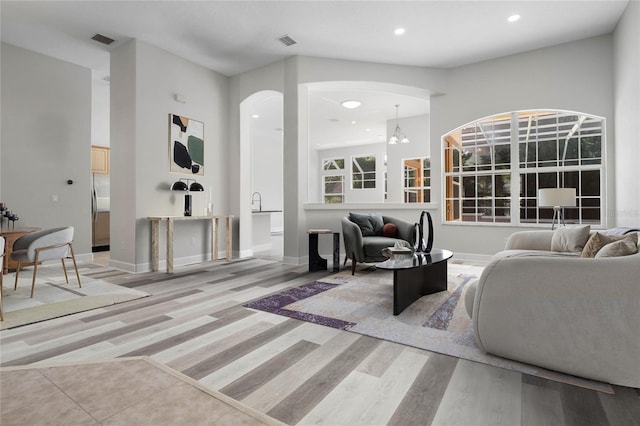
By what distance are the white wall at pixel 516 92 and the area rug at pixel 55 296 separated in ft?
16.3

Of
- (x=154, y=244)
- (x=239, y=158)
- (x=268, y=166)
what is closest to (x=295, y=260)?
(x=154, y=244)

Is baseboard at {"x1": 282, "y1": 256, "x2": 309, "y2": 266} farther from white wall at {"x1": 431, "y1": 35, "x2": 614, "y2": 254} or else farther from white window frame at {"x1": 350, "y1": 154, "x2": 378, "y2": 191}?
white window frame at {"x1": 350, "y1": 154, "x2": 378, "y2": 191}

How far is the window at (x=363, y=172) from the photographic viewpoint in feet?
39.1

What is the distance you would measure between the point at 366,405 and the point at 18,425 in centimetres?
152

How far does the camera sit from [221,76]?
622 centimetres

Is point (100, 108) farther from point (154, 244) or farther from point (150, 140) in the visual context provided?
point (154, 244)

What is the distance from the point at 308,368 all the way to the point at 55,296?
3086mm

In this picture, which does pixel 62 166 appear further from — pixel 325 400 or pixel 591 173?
pixel 591 173

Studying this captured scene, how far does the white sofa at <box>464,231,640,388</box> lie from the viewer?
1.73 metres

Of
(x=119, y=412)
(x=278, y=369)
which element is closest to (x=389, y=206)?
(x=278, y=369)

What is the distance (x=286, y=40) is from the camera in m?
4.95

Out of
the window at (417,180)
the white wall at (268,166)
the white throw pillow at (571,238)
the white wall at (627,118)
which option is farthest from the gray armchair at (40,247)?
the window at (417,180)

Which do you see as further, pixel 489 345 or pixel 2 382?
pixel 489 345

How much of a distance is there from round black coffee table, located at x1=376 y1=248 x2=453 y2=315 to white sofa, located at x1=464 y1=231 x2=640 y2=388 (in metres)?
0.87
